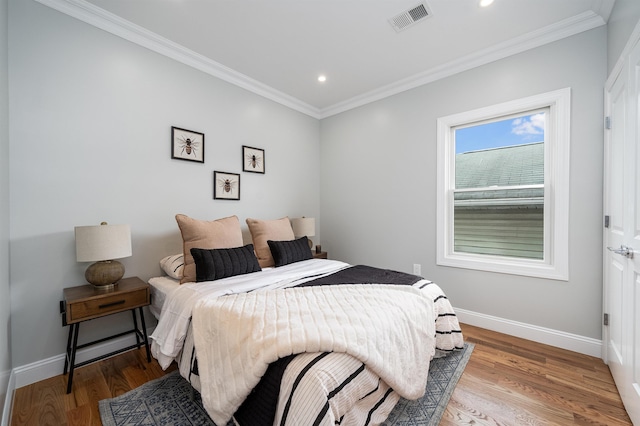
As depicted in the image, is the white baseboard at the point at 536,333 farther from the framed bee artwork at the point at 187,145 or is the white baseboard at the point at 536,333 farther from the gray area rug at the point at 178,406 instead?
the framed bee artwork at the point at 187,145

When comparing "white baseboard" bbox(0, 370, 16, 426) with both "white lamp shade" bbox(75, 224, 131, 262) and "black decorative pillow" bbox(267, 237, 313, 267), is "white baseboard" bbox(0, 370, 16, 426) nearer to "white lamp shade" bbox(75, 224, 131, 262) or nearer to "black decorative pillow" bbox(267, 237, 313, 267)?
"white lamp shade" bbox(75, 224, 131, 262)

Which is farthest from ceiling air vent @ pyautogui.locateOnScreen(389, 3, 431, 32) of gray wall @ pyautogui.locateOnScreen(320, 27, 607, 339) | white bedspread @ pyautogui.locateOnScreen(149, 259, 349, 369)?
white bedspread @ pyautogui.locateOnScreen(149, 259, 349, 369)

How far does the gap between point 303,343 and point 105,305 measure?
5.38 ft

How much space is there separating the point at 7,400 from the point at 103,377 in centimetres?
47

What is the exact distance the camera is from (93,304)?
186 cm

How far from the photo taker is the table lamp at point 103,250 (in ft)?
6.14

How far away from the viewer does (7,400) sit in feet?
5.18

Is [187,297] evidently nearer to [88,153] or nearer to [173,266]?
[173,266]

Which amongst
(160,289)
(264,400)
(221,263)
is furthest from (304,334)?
(160,289)

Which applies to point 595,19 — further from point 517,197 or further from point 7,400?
point 7,400

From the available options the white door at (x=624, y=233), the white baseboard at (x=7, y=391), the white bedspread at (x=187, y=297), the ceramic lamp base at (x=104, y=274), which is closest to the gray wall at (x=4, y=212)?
the white baseboard at (x=7, y=391)

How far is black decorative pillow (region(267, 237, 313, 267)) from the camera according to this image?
9.09ft

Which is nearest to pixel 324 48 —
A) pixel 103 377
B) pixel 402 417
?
pixel 402 417

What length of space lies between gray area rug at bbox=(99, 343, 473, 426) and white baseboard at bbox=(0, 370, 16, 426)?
426 millimetres
